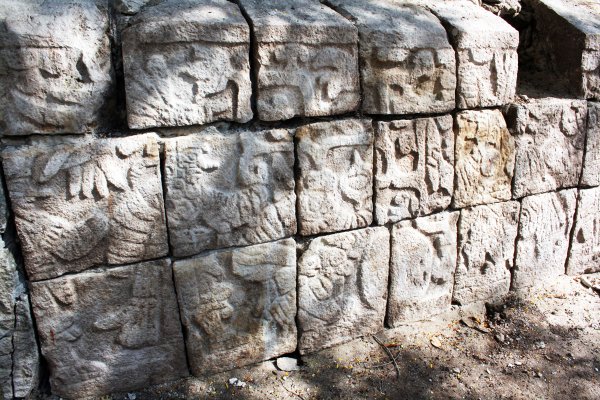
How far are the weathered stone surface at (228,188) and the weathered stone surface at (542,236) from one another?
1625mm

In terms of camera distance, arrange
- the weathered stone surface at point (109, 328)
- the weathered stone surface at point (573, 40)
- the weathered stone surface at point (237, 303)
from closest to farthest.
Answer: the weathered stone surface at point (109, 328) → the weathered stone surface at point (237, 303) → the weathered stone surface at point (573, 40)

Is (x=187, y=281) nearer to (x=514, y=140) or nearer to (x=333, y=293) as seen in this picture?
(x=333, y=293)

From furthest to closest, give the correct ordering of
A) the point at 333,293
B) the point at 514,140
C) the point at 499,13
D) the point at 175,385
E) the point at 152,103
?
the point at 499,13 → the point at 514,140 → the point at 333,293 → the point at 175,385 → the point at 152,103

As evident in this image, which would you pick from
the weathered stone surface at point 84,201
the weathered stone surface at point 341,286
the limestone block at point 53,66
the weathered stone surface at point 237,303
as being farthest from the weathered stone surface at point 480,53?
the limestone block at point 53,66

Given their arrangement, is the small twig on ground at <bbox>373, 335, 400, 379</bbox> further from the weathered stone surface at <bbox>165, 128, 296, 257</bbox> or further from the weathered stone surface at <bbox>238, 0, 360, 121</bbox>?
the weathered stone surface at <bbox>238, 0, 360, 121</bbox>

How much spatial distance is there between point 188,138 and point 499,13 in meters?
2.29

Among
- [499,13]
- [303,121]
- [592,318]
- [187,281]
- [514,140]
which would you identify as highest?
[499,13]

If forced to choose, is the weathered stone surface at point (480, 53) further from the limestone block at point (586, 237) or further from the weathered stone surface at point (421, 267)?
the limestone block at point (586, 237)

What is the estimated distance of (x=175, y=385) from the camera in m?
2.68

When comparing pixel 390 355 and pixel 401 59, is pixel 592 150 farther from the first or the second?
pixel 390 355

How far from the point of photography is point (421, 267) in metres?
3.12

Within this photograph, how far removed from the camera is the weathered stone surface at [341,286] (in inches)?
112

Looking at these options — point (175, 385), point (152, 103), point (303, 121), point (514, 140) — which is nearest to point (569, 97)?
point (514, 140)

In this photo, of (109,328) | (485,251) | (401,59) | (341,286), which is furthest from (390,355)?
(401,59)
